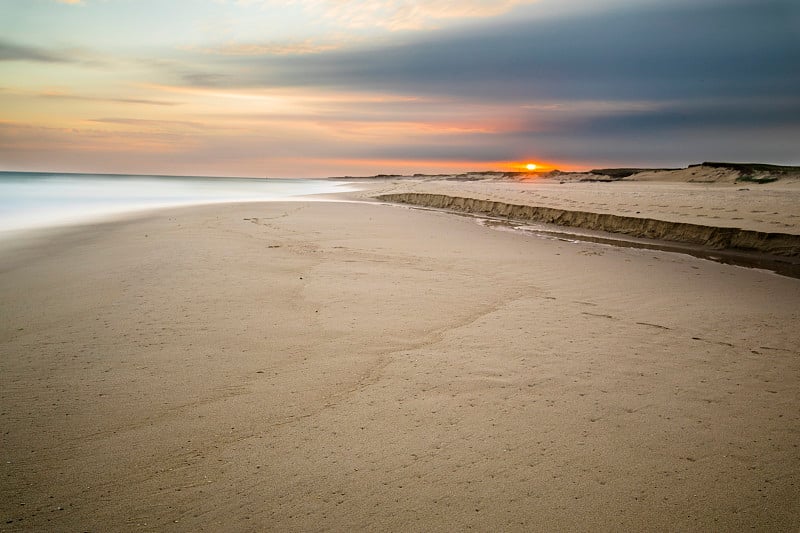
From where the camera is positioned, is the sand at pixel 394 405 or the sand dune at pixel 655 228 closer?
the sand at pixel 394 405

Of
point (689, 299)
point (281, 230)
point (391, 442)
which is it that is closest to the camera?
point (391, 442)

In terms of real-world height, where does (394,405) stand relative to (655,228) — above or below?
below

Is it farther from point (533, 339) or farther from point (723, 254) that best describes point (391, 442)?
point (723, 254)

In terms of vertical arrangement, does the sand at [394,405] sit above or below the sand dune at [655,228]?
below

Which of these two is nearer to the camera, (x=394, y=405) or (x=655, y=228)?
(x=394, y=405)

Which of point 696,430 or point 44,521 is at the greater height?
point 696,430

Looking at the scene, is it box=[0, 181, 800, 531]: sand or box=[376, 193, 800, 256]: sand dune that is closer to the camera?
box=[0, 181, 800, 531]: sand

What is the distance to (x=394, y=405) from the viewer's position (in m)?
3.13

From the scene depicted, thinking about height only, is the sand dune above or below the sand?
above

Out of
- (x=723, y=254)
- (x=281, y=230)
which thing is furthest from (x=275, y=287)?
(x=723, y=254)

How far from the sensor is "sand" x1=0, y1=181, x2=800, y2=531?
2.24 meters

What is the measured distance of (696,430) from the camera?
2865mm

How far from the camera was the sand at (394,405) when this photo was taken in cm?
224

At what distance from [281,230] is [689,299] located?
9.00 metres
